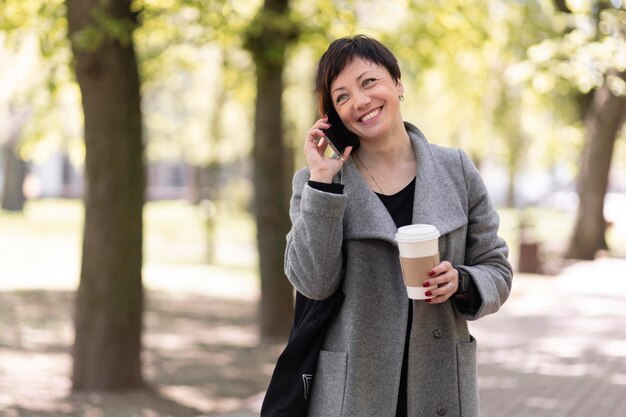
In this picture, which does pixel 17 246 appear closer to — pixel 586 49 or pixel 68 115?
pixel 68 115

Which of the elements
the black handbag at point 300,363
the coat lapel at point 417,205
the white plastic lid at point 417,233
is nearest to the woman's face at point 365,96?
the coat lapel at point 417,205

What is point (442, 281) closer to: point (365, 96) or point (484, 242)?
point (484, 242)

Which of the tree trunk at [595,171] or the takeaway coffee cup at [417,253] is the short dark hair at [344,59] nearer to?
the takeaway coffee cup at [417,253]

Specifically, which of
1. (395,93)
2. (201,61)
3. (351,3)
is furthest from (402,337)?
(201,61)

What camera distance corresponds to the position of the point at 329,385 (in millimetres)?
2809

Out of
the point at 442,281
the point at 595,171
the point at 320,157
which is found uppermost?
the point at 595,171

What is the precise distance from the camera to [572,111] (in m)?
26.0

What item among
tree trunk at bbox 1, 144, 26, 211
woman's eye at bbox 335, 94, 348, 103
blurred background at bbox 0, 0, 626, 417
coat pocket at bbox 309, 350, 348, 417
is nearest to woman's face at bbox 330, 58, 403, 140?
woman's eye at bbox 335, 94, 348, 103

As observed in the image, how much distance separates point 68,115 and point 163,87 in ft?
33.3

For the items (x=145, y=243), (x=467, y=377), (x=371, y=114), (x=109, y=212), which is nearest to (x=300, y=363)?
(x=467, y=377)

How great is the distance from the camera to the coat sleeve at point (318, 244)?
2680mm

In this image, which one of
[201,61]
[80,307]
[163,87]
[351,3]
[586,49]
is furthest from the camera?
[163,87]

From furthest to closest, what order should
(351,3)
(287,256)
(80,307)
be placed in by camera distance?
1. (351,3)
2. (80,307)
3. (287,256)

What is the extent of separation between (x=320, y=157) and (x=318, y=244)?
0.27 metres
